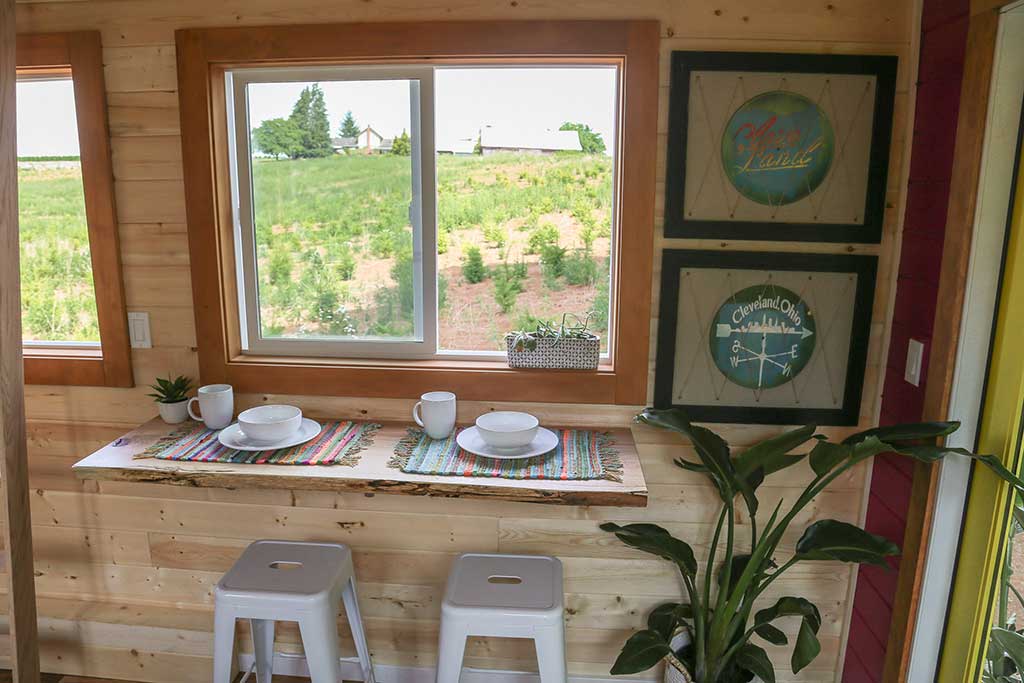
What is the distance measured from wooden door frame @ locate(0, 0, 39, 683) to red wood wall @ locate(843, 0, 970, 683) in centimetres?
228

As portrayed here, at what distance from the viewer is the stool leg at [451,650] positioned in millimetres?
1688

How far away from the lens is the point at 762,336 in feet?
6.46

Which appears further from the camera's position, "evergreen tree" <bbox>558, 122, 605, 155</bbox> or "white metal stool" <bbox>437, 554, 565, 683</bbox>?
"evergreen tree" <bbox>558, 122, 605, 155</bbox>

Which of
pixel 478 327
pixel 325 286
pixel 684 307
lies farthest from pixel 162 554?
pixel 684 307

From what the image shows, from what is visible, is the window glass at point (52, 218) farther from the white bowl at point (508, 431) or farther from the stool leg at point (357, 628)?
the white bowl at point (508, 431)

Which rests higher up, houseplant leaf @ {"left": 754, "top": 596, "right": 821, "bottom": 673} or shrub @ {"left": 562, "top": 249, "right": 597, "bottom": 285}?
shrub @ {"left": 562, "top": 249, "right": 597, "bottom": 285}

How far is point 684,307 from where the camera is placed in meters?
1.97

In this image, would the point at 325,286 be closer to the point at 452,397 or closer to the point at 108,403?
the point at 452,397

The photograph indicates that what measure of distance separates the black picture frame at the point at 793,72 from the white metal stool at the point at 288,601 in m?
1.31

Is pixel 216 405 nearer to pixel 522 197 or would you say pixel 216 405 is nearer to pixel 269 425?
pixel 269 425

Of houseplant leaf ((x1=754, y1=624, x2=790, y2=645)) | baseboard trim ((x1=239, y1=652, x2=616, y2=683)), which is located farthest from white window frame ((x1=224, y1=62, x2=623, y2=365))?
baseboard trim ((x1=239, y1=652, x2=616, y2=683))

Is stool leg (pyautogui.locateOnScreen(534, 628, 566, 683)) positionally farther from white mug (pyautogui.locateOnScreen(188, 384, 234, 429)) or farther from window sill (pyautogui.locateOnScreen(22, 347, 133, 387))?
window sill (pyautogui.locateOnScreen(22, 347, 133, 387))

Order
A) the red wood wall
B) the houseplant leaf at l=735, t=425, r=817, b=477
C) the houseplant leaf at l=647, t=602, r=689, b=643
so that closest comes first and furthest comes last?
the red wood wall
the houseplant leaf at l=735, t=425, r=817, b=477
the houseplant leaf at l=647, t=602, r=689, b=643

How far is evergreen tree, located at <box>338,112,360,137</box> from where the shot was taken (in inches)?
82.7
